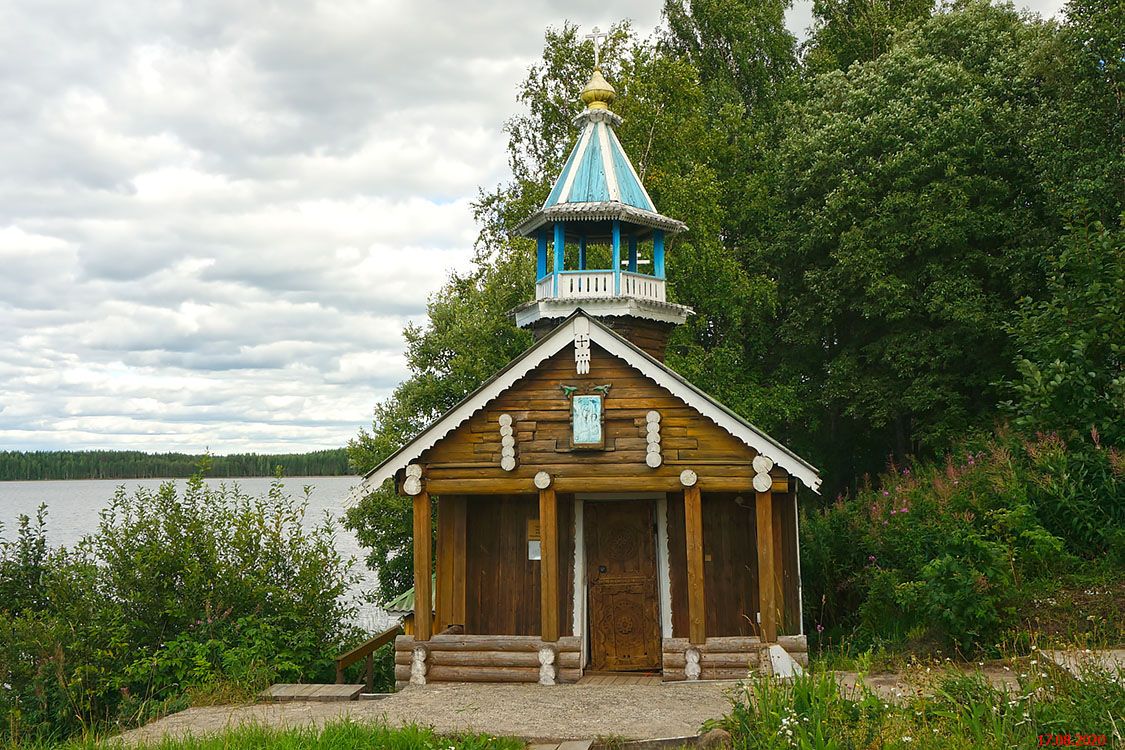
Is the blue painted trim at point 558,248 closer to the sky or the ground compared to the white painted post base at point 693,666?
closer to the sky

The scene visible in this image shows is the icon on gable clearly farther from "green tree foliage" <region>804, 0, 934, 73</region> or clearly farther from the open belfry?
"green tree foliage" <region>804, 0, 934, 73</region>

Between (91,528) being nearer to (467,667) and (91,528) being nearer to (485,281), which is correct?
(485,281)

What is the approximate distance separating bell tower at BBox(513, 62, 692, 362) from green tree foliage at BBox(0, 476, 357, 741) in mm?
5975

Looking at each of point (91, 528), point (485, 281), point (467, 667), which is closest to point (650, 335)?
point (467, 667)

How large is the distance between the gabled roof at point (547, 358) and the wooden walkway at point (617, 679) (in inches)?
134

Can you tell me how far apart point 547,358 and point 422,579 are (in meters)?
3.49

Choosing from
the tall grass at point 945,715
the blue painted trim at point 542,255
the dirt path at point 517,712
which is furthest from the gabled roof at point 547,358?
the blue painted trim at point 542,255

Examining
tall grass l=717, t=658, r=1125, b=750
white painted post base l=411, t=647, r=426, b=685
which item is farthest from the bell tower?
tall grass l=717, t=658, r=1125, b=750

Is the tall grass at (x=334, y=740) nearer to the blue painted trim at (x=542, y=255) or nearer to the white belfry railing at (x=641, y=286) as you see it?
the white belfry railing at (x=641, y=286)

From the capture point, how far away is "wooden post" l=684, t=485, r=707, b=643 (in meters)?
11.6

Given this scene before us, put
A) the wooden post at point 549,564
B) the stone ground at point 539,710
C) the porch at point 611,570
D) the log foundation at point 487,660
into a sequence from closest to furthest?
the stone ground at point 539,710 → the log foundation at point 487,660 → the wooden post at point 549,564 → the porch at point 611,570

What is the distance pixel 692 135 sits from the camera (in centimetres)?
2786

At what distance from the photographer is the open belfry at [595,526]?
11648 mm

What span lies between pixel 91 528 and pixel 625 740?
42.2 m
